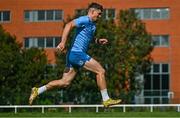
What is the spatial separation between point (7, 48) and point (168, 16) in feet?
83.0

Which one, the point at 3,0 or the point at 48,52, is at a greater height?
the point at 3,0

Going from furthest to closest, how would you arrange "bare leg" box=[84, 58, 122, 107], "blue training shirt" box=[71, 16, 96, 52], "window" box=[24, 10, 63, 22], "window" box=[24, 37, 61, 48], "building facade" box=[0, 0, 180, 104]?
"window" box=[24, 10, 63, 22]
"window" box=[24, 37, 61, 48]
"building facade" box=[0, 0, 180, 104]
"bare leg" box=[84, 58, 122, 107]
"blue training shirt" box=[71, 16, 96, 52]

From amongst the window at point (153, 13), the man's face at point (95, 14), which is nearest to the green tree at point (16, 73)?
the window at point (153, 13)

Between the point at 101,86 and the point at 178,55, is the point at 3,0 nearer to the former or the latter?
the point at 178,55

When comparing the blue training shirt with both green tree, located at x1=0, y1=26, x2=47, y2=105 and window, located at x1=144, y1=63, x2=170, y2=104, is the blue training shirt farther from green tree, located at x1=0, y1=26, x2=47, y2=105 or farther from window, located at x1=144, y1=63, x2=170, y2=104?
window, located at x1=144, y1=63, x2=170, y2=104

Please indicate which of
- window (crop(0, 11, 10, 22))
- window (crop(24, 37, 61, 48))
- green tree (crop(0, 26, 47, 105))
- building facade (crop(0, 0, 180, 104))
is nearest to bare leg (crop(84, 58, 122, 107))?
green tree (crop(0, 26, 47, 105))

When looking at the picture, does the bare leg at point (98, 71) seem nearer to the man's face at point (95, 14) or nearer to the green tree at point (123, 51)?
the man's face at point (95, 14)

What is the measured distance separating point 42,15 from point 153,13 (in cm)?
1415

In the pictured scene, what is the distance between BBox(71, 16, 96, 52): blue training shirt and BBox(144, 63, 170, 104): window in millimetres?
63888

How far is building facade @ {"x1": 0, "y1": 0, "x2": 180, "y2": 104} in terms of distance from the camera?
7974 centimetres

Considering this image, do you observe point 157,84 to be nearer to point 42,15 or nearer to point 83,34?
point 42,15

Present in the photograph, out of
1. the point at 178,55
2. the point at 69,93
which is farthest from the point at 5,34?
the point at 178,55

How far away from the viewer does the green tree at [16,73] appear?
62.8 meters

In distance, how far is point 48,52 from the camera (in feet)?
275
